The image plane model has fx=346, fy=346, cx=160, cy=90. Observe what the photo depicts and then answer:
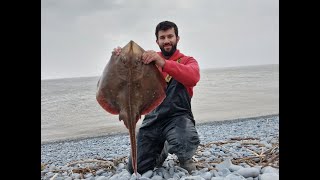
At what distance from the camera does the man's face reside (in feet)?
13.0

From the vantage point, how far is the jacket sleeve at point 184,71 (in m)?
3.59

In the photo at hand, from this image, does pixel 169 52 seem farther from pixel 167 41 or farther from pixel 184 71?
pixel 184 71

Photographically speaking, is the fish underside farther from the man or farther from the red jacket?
the man

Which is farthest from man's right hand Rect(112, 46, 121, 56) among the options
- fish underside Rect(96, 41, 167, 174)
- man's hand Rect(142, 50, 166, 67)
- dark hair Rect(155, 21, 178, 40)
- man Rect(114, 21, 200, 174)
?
dark hair Rect(155, 21, 178, 40)

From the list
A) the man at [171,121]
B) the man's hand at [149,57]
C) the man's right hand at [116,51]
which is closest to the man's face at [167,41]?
the man at [171,121]

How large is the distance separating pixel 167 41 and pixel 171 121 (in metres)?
0.94

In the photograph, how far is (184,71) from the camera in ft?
12.2

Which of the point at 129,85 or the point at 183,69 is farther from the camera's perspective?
the point at 183,69

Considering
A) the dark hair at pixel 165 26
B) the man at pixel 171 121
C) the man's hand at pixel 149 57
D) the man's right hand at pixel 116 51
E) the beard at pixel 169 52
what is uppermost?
the dark hair at pixel 165 26

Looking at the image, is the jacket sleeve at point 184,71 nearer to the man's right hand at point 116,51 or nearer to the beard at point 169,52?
the beard at point 169,52

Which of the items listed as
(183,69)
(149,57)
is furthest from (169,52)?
(149,57)
